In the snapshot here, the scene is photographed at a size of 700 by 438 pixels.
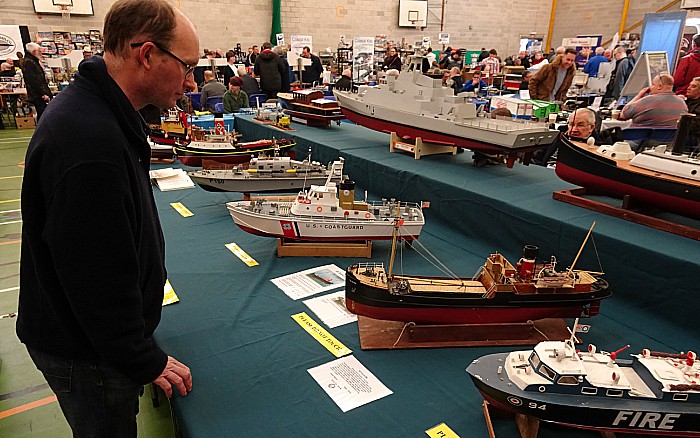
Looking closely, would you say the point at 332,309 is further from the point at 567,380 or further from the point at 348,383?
the point at 567,380

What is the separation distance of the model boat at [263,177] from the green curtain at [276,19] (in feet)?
53.5

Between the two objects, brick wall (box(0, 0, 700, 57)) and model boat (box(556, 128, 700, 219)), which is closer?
model boat (box(556, 128, 700, 219))

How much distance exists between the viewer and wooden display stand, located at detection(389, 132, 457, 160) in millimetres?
7035

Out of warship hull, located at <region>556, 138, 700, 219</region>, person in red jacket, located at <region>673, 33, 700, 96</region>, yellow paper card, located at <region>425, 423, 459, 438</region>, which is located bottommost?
yellow paper card, located at <region>425, 423, 459, 438</region>

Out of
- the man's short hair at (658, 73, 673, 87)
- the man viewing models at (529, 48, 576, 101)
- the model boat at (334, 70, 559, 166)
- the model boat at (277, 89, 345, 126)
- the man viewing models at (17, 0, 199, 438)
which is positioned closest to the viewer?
the man viewing models at (17, 0, 199, 438)

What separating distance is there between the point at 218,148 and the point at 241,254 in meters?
3.28

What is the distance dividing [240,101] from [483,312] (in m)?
10.4

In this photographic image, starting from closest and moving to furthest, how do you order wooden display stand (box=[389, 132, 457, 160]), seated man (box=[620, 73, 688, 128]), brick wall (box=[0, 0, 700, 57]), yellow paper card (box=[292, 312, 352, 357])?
yellow paper card (box=[292, 312, 352, 357]), seated man (box=[620, 73, 688, 128]), wooden display stand (box=[389, 132, 457, 160]), brick wall (box=[0, 0, 700, 57])

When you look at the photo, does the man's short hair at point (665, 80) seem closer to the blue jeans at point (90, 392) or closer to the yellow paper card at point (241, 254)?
the yellow paper card at point (241, 254)

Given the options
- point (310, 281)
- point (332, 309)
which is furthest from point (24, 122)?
point (332, 309)

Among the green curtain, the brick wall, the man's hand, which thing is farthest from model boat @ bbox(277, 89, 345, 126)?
the green curtain

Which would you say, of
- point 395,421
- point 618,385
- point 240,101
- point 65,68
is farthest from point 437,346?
point 65,68

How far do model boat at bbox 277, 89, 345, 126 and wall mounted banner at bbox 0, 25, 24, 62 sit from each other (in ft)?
40.9

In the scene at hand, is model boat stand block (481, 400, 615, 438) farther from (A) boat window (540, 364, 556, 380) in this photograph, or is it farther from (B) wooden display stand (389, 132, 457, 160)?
(B) wooden display stand (389, 132, 457, 160)
